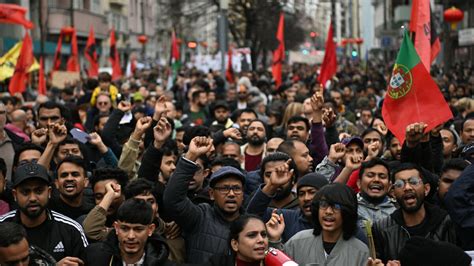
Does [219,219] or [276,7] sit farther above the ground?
[276,7]

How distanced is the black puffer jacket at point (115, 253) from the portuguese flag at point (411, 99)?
2633 mm

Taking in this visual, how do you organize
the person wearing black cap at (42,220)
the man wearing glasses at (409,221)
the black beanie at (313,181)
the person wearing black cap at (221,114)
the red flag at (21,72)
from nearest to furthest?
the person wearing black cap at (42,220) < the man wearing glasses at (409,221) < the black beanie at (313,181) < the person wearing black cap at (221,114) < the red flag at (21,72)

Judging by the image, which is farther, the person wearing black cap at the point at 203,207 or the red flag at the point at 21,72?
the red flag at the point at 21,72

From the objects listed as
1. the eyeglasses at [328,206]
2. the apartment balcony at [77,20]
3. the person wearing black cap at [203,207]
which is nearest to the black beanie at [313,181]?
the person wearing black cap at [203,207]

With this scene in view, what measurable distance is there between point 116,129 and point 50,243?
14.3 ft

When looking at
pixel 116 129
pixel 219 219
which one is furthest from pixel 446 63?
pixel 219 219

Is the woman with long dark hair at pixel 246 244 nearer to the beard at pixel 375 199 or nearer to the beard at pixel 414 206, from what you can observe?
the beard at pixel 414 206

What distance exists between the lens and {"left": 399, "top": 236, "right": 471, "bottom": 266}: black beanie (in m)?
4.88

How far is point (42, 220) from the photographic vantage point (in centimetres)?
593

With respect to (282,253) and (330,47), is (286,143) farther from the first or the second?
(330,47)

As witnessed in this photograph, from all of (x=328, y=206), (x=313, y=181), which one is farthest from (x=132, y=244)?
(x=313, y=181)

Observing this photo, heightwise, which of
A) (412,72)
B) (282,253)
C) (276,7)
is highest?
(276,7)

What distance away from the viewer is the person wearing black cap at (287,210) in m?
6.30

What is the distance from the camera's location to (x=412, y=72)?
7.90 m
